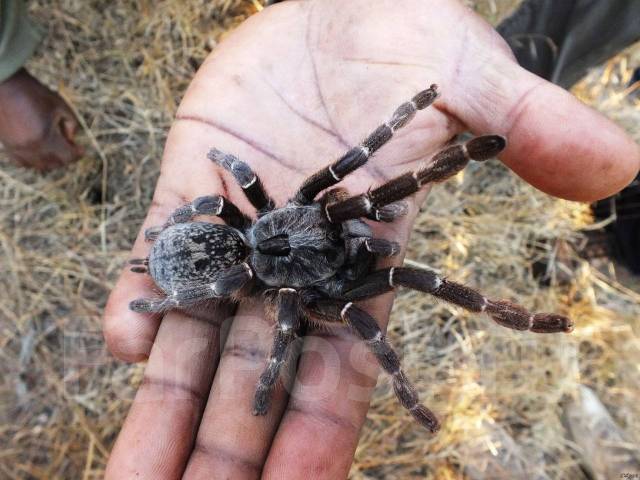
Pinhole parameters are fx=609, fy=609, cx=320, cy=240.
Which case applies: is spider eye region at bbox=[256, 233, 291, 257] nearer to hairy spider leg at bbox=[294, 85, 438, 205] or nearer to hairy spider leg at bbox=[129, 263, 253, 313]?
hairy spider leg at bbox=[129, 263, 253, 313]

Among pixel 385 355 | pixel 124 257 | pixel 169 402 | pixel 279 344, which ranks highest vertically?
pixel 385 355

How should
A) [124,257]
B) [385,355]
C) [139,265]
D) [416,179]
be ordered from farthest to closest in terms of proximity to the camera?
[124,257] → [139,265] → [385,355] → [416,179]

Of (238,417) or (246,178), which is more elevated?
(246,178)

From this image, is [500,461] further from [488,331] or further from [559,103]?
[559,103]

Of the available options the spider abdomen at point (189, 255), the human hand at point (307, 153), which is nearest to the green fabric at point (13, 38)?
the human hand at point (307, 153)

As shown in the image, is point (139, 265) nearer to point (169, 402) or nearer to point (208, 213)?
point (208, 213)

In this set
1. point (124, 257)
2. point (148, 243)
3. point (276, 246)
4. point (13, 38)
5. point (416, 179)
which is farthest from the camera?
point (124, 257)

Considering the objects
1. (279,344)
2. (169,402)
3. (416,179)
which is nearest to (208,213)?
(279,344)

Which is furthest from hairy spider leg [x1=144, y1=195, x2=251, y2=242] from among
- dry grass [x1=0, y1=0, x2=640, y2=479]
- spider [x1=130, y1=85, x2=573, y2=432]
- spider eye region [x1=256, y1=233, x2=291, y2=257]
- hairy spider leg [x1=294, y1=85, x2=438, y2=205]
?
dry grass [x1=0, y1=0, x2=640, y2=479]
